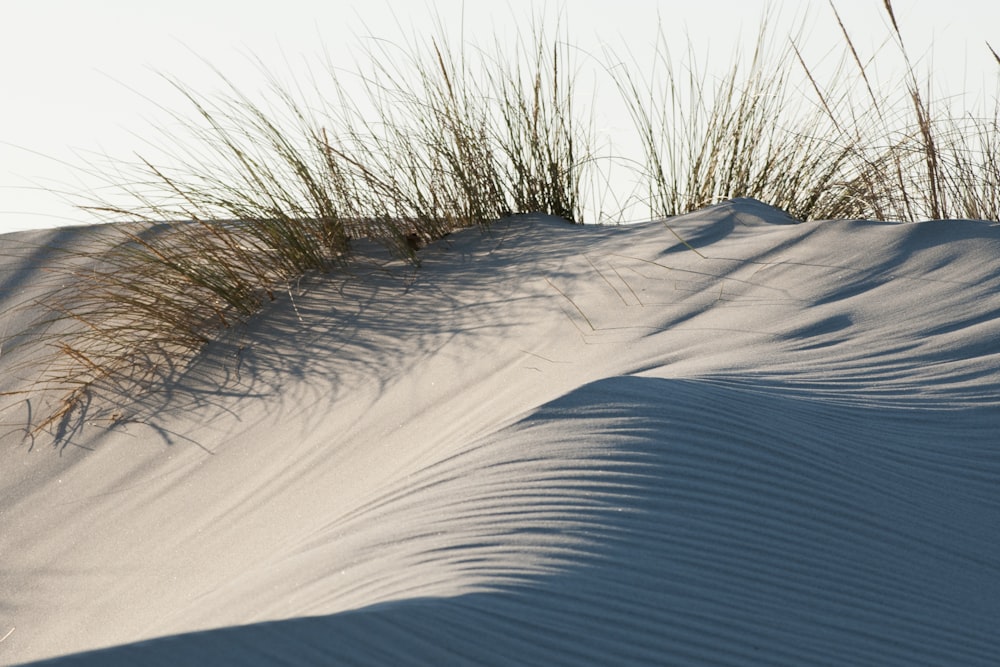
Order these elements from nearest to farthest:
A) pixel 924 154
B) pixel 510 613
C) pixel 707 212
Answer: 1. pixel 510 613
2. pixel 707 212
3. pixel 924 154

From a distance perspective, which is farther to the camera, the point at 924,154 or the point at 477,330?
the point at 924,154

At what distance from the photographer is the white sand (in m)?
1.33

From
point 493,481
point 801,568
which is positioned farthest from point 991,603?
point 493,481

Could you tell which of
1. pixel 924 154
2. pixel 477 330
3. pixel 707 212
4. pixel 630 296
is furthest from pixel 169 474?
pixel 924 154

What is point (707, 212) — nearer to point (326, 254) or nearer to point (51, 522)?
point (326, 254)

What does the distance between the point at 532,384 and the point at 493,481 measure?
72 centimetres

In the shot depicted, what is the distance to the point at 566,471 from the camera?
166cm

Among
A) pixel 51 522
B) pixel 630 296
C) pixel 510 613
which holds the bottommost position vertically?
pixel 51 522

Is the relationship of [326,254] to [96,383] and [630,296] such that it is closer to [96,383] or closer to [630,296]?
[96,383]

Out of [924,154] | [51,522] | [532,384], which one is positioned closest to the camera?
[532,384]

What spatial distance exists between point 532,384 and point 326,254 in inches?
50.7

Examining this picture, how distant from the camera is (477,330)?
9.31 feet

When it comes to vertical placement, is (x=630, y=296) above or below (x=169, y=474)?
above

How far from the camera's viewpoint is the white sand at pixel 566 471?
4.36ft
